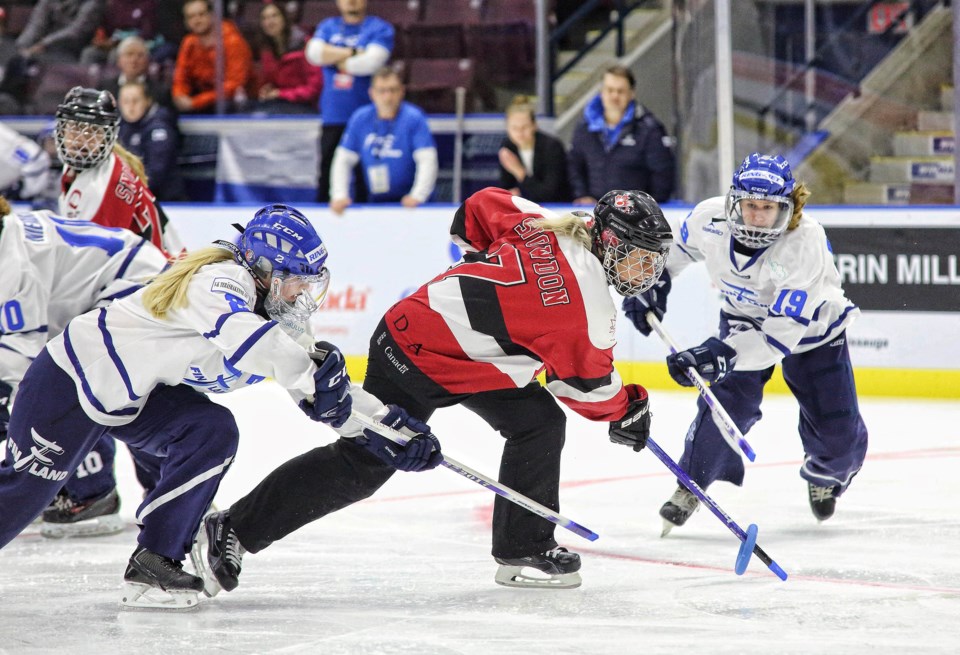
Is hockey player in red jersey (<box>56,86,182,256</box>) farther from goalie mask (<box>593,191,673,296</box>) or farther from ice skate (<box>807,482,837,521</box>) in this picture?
ice skate (<box>807,482,837,521</box>)

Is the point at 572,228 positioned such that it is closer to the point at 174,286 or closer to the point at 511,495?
the point at 511,495

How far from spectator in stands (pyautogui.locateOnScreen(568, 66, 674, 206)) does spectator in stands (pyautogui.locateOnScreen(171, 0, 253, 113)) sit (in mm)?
2626

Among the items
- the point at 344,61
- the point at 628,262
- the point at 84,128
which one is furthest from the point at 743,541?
the point at 344,61

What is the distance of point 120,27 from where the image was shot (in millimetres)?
9062

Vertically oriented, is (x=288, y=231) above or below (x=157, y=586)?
above

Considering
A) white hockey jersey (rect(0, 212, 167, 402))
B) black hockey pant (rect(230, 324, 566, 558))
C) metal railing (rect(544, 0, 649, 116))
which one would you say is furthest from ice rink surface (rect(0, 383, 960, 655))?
metal railing (rect(544, 0, 649, 116))

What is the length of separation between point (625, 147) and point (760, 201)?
3314 mm

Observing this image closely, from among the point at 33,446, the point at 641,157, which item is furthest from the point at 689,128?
the point at 33,446

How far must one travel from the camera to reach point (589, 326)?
3.23 meters

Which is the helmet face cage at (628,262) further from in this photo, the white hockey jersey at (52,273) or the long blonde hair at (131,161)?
the long blonde hair at (131,161)

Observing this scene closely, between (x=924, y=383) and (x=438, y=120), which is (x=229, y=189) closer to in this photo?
(x=438, y=120)

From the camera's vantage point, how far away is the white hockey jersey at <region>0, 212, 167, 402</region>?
3709 mm

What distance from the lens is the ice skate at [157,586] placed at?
10.9 ft

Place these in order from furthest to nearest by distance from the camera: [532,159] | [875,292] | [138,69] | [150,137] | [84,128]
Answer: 1. [138,69]
2. [150,137]
3. [532,159]
4. [875,292]
5. [84,128]
